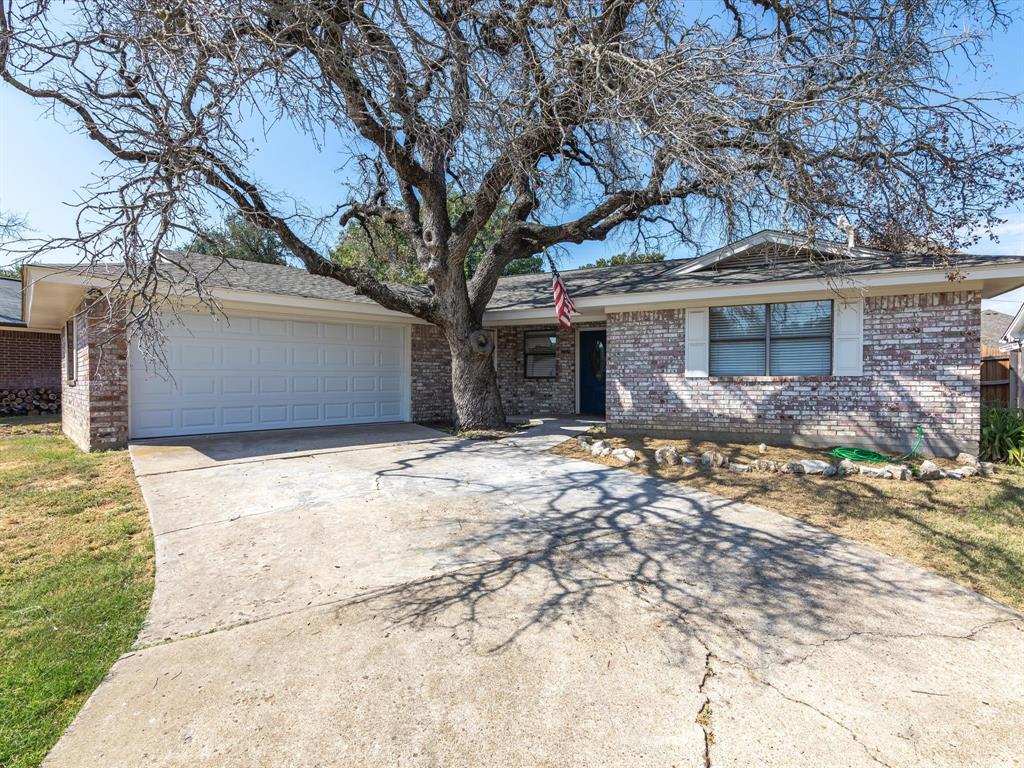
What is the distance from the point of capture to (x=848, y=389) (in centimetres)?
783

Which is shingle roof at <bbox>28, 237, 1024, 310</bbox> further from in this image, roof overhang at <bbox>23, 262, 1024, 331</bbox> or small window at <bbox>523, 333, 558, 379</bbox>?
small window at <bbox>523, 333, 558, 379</bbox>

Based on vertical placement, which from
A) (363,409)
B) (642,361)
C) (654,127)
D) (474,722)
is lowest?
(474,722)

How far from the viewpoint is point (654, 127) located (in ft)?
15.5

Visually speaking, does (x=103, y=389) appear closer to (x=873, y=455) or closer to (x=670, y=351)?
(x=670, y=351)

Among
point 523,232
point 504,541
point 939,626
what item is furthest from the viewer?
point 523,232

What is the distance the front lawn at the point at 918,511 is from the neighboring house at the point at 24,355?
16642 millimetres

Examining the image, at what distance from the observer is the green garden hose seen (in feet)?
22.7

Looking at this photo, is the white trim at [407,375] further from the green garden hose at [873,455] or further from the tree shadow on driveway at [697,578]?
the green garden hose at [873,455]

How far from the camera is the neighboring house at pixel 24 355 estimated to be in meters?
14.0

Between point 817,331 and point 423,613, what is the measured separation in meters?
7.78

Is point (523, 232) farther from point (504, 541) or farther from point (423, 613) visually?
point (423, 613)

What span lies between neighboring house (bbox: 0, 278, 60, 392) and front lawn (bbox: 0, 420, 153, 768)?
11.0 meters

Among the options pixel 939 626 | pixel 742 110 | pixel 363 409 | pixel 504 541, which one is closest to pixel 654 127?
pixel 742 110

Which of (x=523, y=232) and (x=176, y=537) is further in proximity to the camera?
(x=523, y=232)
